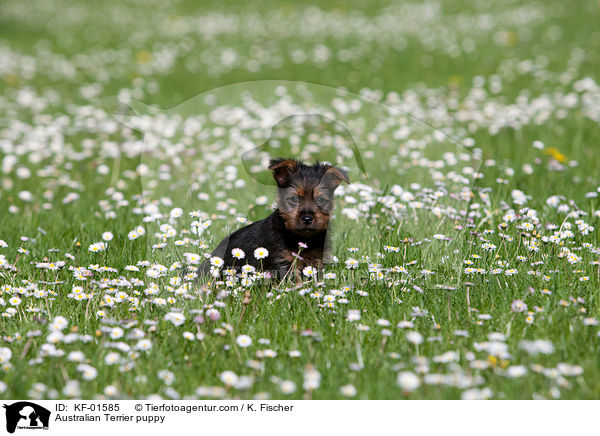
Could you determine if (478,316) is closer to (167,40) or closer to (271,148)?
(271,148)

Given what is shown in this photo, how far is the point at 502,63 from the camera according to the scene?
555 inches

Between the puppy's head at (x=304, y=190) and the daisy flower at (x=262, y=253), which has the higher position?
the puppy's head at (x=304, y=190)

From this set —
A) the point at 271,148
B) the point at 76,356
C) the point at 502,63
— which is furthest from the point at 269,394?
the point at 502,63

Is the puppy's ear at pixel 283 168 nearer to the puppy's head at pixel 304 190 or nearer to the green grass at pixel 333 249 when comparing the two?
the puppy's head at pixel 304 190

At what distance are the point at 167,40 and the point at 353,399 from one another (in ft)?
55.8

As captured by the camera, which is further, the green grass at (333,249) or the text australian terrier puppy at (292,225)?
the text australian terrier puppy at (292,225)

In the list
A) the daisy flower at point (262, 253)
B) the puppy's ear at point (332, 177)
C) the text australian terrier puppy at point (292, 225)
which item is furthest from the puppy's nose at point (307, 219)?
Answer: the daisy flower at point (262, 253)
